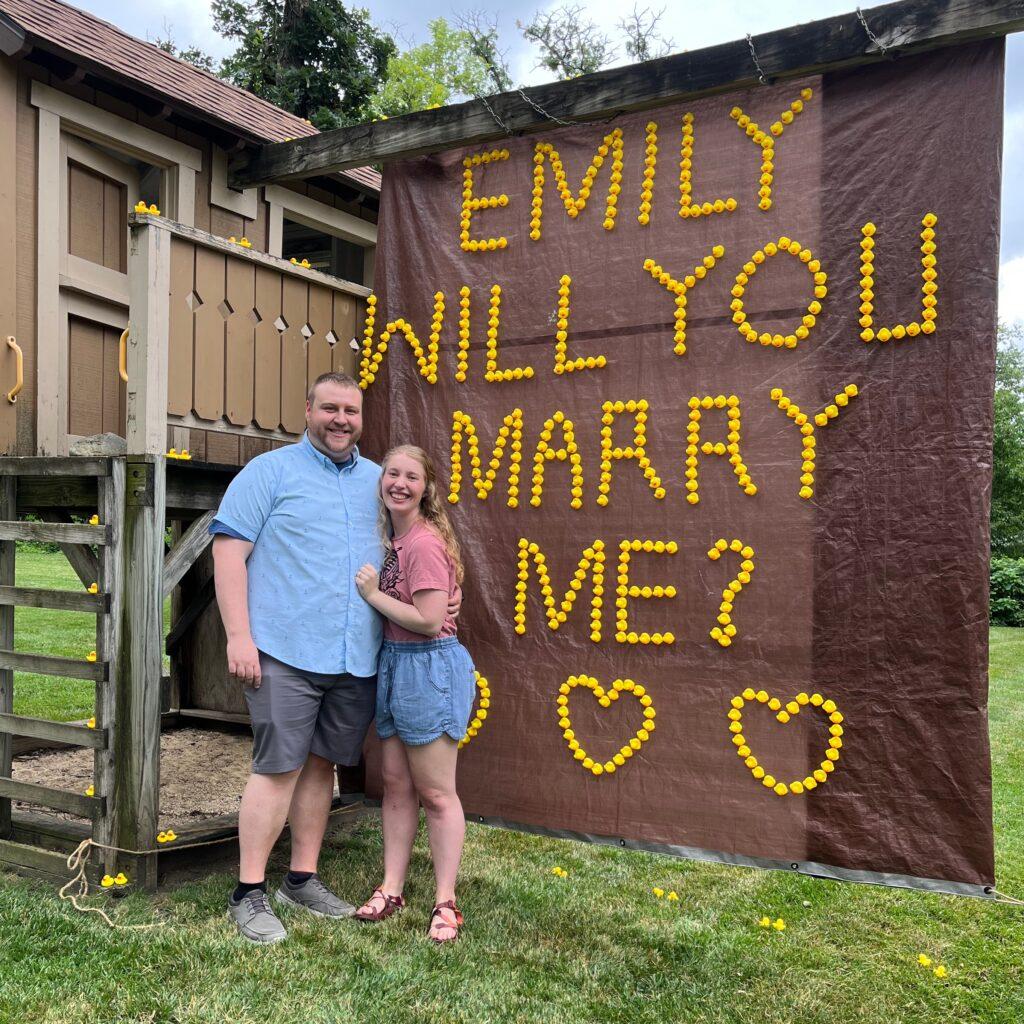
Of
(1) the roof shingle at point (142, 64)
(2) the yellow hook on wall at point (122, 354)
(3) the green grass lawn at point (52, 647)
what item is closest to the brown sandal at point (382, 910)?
(2) the yellow hook on wall at point (122, 354)

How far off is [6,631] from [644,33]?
2342 centimetres

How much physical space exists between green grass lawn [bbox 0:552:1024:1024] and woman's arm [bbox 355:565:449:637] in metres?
1.10

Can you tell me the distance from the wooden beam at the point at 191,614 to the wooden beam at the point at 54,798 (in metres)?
1.81

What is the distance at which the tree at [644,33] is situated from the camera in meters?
23.7

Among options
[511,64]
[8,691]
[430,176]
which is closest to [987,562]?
[430,176]

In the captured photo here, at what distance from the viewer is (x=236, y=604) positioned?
3420mm

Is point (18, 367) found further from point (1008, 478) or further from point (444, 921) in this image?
point (1008, 478)

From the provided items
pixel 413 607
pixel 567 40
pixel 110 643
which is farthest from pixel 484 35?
pixel 413 607

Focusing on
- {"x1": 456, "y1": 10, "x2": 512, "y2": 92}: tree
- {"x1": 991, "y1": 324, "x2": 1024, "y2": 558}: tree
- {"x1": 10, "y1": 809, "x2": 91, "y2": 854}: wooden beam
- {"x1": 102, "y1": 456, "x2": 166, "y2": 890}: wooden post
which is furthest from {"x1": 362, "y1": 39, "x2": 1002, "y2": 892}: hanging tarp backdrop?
{"x1": 991, "y1": 324, "x2": 1024, "y2": 558}: tree

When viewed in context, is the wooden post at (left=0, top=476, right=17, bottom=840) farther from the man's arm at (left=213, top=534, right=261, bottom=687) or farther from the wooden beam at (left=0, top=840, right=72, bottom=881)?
the man's arm at (left=213, top=534, right=261, bottom=687)

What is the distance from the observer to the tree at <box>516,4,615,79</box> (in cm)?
2511

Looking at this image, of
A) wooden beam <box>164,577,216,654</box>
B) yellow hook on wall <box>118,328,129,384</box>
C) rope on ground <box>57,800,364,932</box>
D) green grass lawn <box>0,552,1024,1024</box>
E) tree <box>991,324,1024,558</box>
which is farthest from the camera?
tree <box>991,324,1024,558</box>

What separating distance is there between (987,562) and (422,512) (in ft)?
6.28

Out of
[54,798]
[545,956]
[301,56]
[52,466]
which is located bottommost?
[545,956]
